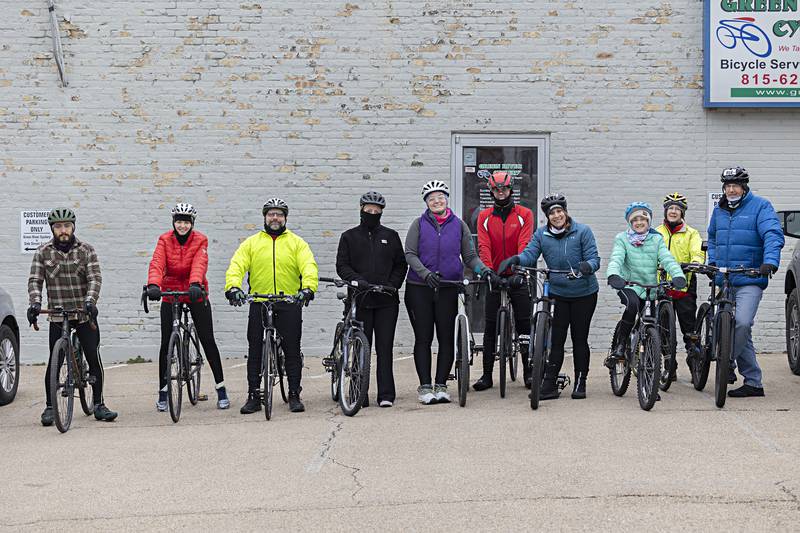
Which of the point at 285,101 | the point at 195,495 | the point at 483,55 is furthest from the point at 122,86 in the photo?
the point at 195,495

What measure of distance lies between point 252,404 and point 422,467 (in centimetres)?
310

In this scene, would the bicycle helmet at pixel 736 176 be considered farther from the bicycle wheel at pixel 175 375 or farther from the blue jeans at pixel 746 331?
the bicycle wheel at pixel 175 375

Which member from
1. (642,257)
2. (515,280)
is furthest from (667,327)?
(515,280)

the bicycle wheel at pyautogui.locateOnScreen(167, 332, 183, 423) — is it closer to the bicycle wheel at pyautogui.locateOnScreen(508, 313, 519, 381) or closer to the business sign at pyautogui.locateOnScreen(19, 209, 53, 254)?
the bicycle wheel at pyautogui.locateOnScreen(508, 313, 519, 381)

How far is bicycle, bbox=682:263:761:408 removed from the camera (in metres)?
9.84

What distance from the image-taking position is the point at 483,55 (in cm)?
1482

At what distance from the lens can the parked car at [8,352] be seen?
1141 centimetres

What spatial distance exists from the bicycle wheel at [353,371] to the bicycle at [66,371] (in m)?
2.21

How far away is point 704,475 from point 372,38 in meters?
9.02

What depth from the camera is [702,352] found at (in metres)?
10.6

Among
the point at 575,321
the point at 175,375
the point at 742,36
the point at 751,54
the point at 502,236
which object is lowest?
the point at 175,375

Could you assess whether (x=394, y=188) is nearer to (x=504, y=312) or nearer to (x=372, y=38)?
(x=372, y=38)

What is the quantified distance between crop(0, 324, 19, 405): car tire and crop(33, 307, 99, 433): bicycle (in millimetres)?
1525

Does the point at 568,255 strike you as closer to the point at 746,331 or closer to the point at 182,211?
the point at 746,331
